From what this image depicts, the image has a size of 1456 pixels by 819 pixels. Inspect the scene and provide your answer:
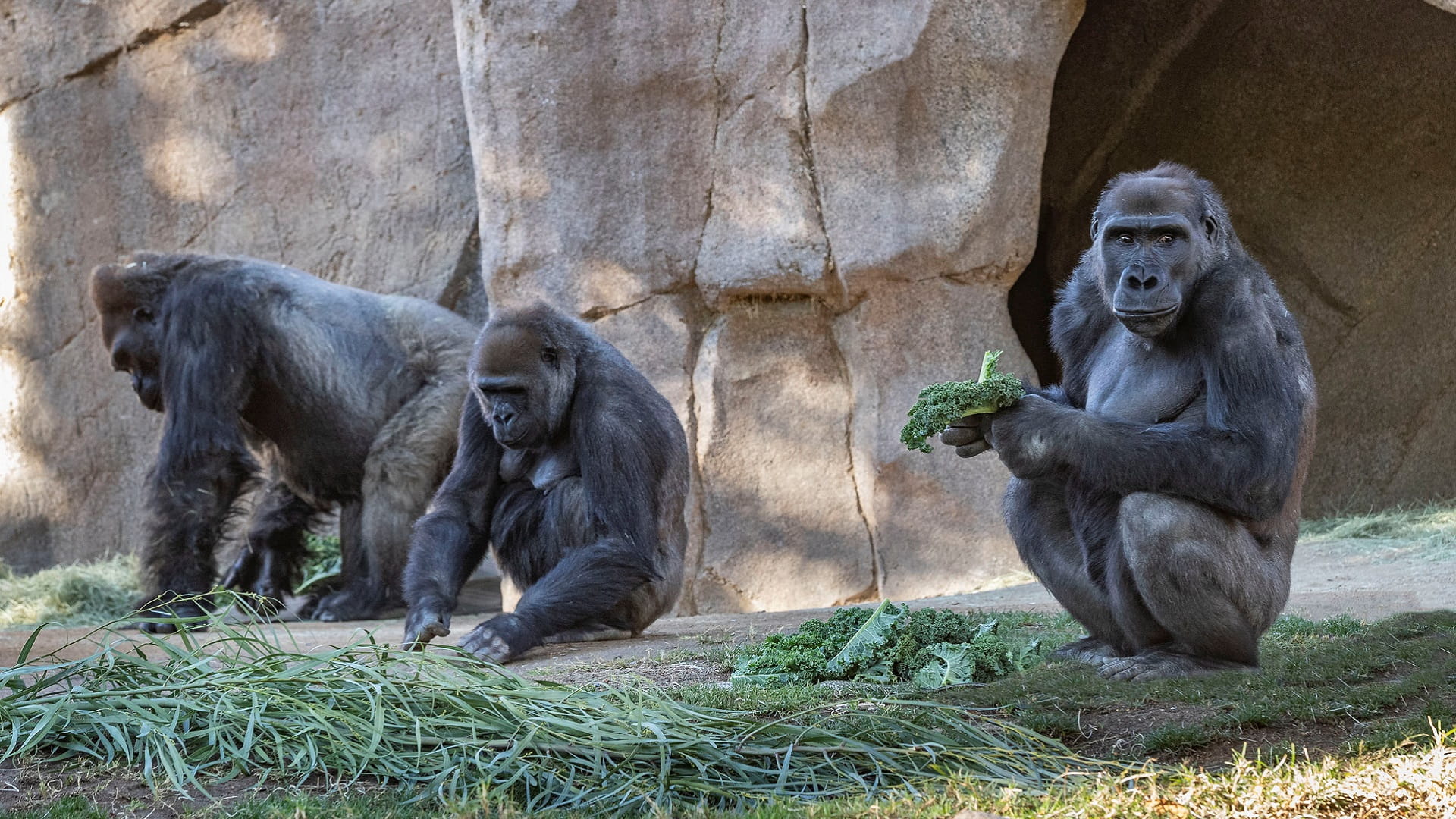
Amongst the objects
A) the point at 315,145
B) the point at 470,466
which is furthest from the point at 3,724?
the point at 315,145

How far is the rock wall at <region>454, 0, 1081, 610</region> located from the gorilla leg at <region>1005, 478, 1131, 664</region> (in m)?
3.33

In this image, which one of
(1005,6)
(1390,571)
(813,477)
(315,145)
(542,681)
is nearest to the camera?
(542,681)

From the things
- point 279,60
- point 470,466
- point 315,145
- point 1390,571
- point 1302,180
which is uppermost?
point 279,60

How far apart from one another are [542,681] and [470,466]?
6.72ft

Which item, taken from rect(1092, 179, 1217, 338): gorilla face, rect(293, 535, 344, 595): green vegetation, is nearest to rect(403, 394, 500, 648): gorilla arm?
rect(1092, 179, 1217, 338): gorilla face

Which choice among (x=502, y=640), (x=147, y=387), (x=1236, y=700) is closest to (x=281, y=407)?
(x=147, y=387)

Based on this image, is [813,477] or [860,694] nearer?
Result: [860,694]

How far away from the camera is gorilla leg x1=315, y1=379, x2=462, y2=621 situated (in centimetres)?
692

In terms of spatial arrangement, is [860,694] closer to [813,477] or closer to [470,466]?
[470,466]

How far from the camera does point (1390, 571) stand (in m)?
6.12

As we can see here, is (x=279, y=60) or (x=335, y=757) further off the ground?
(x=279, y=60)

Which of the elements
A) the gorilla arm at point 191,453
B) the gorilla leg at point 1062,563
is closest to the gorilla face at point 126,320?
the gorilla arm at point 191,453

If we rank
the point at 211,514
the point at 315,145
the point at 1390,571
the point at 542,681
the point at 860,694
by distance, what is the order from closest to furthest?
the point at 542,681 < the point at 860,694 < the point at 1390,571 < the point at 211,514 < the point at 315,145

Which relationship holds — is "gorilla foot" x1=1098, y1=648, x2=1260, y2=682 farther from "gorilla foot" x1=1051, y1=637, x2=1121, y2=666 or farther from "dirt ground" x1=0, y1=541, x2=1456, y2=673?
"dirt ground" x1=0, y1=541, x2=1456, y2=673
